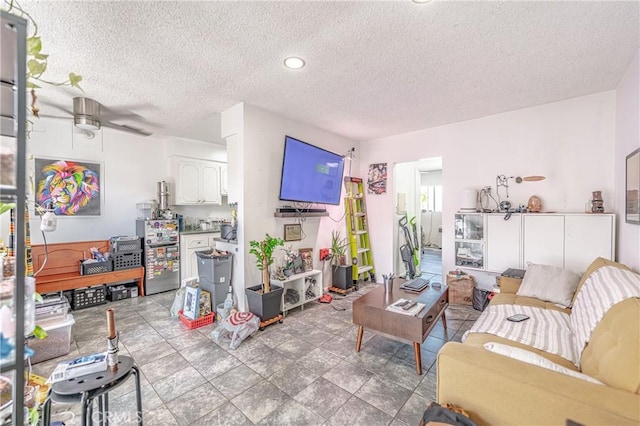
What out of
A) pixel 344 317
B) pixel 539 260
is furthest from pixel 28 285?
pixel 539 260

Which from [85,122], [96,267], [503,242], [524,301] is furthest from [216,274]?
[503,242]

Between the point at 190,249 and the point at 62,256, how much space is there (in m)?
1.66

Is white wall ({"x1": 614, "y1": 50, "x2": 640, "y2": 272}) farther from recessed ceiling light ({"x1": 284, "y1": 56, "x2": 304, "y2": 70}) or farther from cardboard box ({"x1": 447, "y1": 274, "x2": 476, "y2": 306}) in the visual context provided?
recessed ceiling light ({"x1": 284, "y1": 56, "x2": 304, "y2": 70})

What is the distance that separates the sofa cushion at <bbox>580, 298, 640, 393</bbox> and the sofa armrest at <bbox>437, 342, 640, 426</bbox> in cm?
8

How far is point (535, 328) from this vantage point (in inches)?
78.4

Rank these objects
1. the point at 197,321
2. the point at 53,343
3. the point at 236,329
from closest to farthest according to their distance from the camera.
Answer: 1. the point at 53,343
2. the point at 236,329
3. the point at 197,321

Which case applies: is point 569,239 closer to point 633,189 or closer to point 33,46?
point 633,189

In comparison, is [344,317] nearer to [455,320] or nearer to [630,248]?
[455,320]

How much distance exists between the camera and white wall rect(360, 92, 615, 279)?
3012mm

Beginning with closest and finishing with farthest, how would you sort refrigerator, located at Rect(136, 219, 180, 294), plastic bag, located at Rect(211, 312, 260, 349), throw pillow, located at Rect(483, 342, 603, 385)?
throw pillow, located at Rect(483, 342, 603, 385)
plastic bag, located at Rect(211, 312, 260, 349)
refrigerator, located at Rect(136, 219, 180, 294)

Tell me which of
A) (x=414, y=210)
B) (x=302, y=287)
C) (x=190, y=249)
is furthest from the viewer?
(x=414, y=210)

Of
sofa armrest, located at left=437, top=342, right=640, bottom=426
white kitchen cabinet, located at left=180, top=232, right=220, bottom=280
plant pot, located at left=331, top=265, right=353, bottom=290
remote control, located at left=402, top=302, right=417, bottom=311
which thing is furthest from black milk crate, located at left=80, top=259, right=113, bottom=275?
sofa armrest, located at left=437, top=342, right=640, bottom=426

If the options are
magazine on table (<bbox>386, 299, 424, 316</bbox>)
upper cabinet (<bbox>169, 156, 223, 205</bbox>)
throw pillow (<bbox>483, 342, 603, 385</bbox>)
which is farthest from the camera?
upper cabinet (<bbox>169, 156, 223, 205</bbox>)

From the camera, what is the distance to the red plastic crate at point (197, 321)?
3.04 meters
